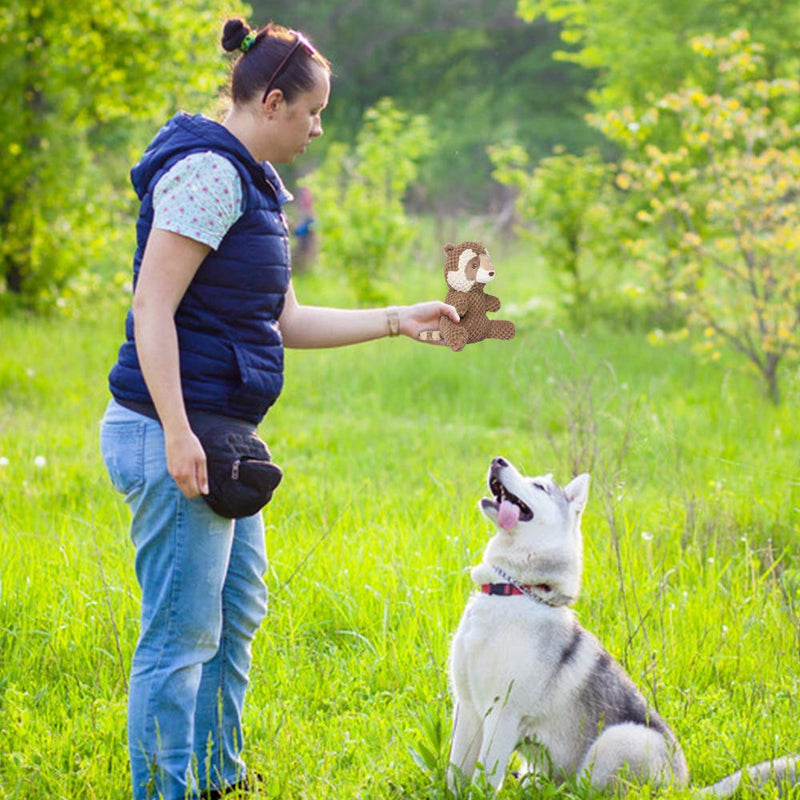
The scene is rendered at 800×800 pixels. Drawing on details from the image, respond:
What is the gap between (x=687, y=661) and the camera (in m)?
3.50

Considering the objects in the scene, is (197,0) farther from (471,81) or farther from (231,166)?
(471,81)

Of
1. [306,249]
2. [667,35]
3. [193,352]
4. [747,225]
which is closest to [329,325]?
[193,352]

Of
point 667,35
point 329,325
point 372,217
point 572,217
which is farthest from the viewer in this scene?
point 372,217

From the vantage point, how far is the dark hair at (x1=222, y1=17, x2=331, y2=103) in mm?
2432

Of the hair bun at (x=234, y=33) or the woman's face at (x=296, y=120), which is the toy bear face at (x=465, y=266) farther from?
the hair bun at (x=234, y=33)

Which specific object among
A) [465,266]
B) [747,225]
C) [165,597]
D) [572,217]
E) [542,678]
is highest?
[572,217]

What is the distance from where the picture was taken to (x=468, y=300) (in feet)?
9.16

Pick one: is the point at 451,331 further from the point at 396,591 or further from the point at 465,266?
the point at 396,591

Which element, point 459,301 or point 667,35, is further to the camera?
point 667,35

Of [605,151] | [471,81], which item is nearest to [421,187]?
[471,81]

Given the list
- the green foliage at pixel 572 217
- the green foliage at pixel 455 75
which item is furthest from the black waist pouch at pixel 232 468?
the green foliage at pixel 455 75

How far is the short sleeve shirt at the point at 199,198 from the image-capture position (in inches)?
89.9

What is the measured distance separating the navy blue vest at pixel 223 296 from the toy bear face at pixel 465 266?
18.7 inches

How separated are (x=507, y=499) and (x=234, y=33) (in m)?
1.32
